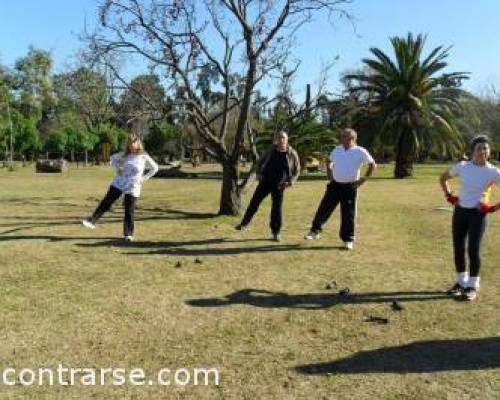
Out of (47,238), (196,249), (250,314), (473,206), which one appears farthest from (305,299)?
(47,238)

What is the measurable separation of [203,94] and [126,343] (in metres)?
12.0

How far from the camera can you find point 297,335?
19.1ft

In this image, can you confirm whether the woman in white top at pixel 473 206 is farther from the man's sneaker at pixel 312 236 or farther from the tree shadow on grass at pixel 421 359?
the man's sneaker at pixel 312 236

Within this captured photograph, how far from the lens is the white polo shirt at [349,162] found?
9852mm

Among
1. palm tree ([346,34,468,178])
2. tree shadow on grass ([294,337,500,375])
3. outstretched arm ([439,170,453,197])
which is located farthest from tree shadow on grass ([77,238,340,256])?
palm tree ([346,34,468,178])

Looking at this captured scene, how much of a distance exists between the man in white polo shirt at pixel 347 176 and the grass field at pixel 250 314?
48 centimetres

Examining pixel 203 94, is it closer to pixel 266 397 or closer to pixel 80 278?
pixel 80 278

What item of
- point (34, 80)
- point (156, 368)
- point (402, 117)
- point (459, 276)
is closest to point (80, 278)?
point (156, 368)

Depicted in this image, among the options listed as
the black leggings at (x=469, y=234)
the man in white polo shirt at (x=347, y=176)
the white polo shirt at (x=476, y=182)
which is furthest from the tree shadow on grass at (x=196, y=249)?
the white polo shirt at (x=476, y=182)

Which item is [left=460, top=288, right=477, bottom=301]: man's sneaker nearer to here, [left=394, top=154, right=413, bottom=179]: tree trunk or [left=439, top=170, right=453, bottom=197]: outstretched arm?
[left=439, top=170, right=453, bottom=197]: outstretched arm

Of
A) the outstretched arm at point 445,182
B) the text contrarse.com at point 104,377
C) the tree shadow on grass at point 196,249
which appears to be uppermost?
the outstretched arm at point 445,182

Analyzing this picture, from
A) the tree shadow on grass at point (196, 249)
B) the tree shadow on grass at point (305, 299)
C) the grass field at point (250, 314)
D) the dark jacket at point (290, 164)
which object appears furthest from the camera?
the dark jacket at point (290, 164)

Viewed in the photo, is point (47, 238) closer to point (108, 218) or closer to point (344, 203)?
point (108, 218)

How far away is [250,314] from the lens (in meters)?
6.43
